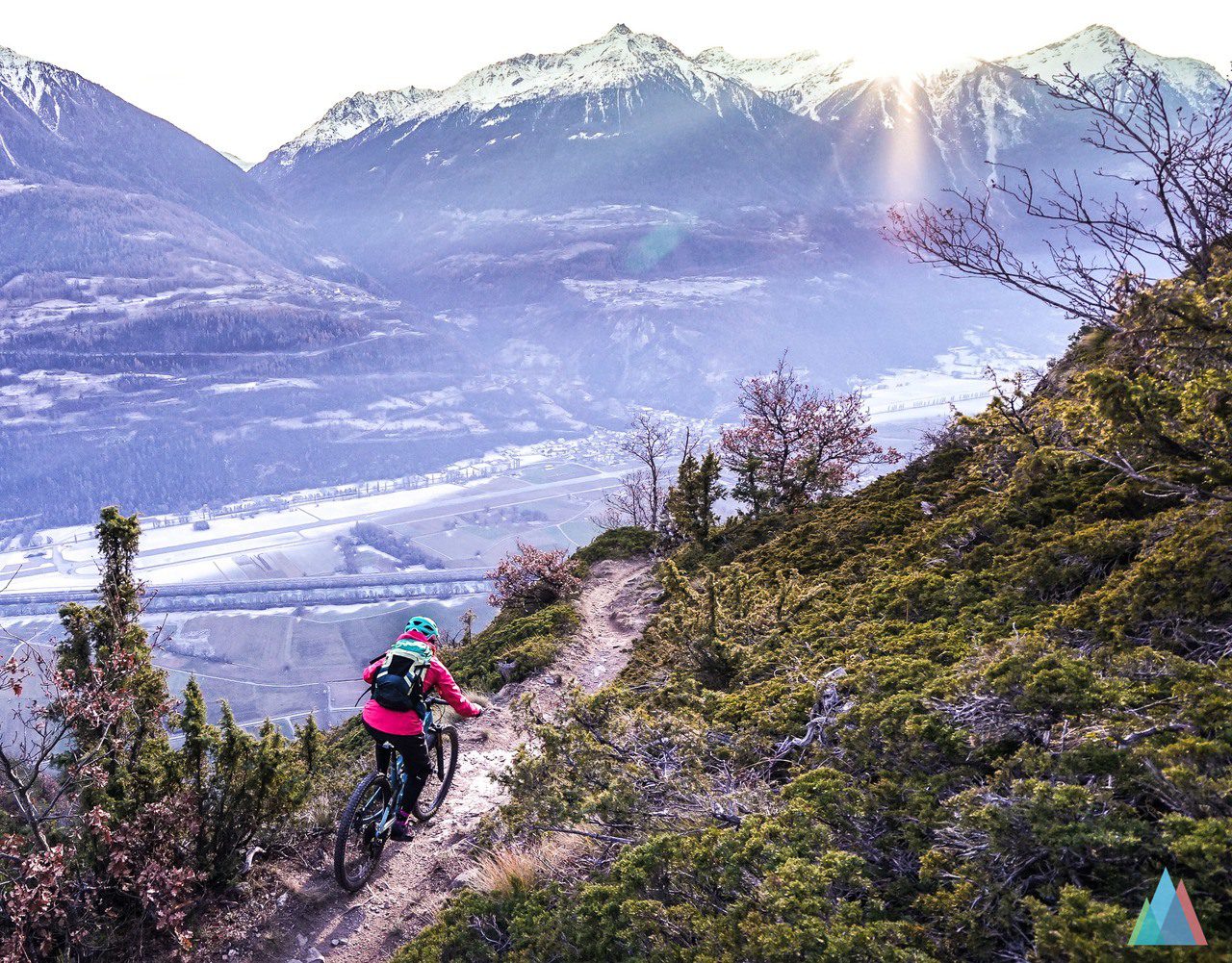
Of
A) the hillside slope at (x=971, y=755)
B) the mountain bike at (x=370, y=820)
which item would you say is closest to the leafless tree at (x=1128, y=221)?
the hillside slope at (x=971, y=755)

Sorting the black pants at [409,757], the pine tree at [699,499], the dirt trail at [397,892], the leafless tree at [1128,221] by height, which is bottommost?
the dirt trail at [397,892]

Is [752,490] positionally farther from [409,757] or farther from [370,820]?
[370,820]

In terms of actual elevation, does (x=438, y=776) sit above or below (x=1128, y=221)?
below

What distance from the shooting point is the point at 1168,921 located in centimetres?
159

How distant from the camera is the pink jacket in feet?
14.7

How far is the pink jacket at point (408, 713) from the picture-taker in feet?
14.7

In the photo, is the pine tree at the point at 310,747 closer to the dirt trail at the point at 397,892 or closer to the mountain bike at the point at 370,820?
the mountain bike at the point at 370,820

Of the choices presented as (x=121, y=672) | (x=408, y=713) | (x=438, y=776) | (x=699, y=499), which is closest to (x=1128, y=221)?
(x=408, y=713)

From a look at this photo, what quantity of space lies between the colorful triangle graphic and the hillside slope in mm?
32

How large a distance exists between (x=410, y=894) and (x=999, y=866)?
410 centimetres

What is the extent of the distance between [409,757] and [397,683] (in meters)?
0.68

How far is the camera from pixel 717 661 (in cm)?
550

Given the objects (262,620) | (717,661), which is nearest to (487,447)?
(262,620)

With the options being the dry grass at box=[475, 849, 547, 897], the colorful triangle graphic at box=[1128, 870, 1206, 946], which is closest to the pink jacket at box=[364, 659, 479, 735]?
the dry grass at box=[475, 849, 547, 897]
